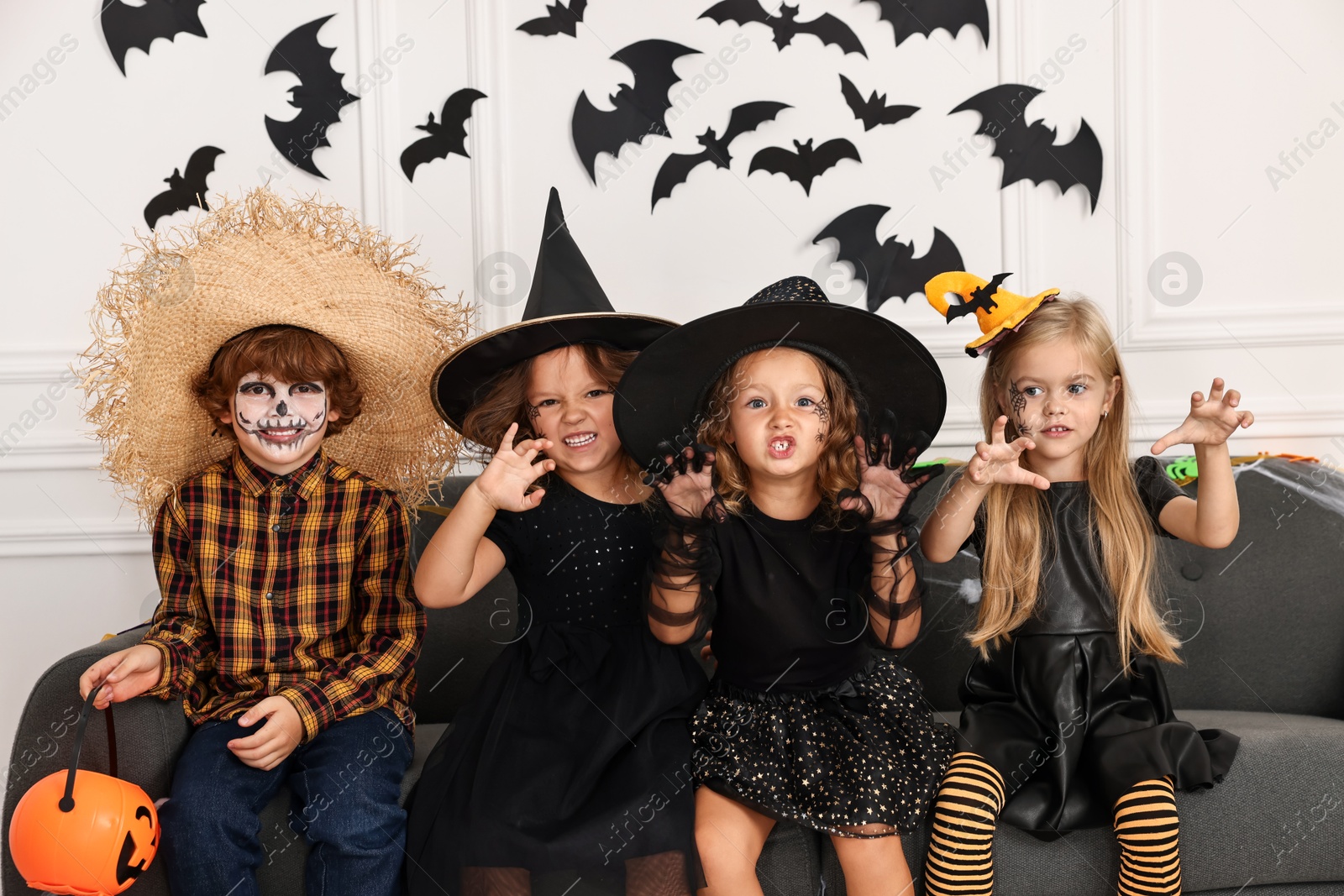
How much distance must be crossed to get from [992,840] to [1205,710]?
799 mm

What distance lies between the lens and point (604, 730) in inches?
60.9

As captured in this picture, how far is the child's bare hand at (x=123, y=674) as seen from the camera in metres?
1.42

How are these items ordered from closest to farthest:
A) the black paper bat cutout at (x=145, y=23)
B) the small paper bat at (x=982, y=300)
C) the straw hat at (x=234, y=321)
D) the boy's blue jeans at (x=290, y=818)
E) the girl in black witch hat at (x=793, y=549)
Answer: the boy's blue jeans at (x=290, y=818), the girl in black witch hat at (x=793, y=549), the straw hat at (x=234, y=321), the small paper bat at (x=982, y=300), the black paper bat cutout at (x=145, y=23)

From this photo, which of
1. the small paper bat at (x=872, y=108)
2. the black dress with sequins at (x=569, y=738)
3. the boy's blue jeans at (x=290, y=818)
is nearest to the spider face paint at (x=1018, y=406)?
the black dress with sequins at (x=569, y=738)

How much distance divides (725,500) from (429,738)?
0.73 meters

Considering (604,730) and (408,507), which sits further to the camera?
(408,507)

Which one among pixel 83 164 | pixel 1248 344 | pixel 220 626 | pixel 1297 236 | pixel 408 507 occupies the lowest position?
pixel 220 626

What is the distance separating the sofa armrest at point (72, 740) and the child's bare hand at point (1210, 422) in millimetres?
1673

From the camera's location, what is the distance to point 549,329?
1610 mm

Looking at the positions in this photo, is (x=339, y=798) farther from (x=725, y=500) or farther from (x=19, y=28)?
(x=19, y=28)

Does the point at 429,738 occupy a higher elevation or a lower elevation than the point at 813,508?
lower

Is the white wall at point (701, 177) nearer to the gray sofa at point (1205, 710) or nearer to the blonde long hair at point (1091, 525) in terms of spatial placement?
the gray sofa at point (1205, 710)

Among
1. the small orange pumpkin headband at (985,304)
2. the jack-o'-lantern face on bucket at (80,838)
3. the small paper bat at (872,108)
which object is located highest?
the small paper bat at (872,108)

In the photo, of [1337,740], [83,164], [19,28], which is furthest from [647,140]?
[1337,740]
